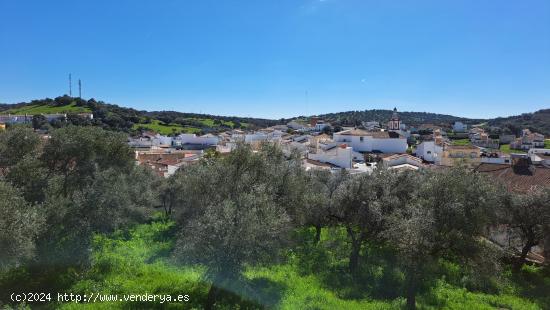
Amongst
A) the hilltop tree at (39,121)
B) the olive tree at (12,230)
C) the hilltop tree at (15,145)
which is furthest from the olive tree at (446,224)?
the hilltop tree at (39,121)

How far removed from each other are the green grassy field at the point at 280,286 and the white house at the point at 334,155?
137 feet

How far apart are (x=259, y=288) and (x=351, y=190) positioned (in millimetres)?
7432

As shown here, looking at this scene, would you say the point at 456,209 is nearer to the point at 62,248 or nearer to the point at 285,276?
the point at 285,276

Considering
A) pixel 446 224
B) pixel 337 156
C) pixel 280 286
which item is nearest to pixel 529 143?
pixel 337 156

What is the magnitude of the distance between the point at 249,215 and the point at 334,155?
177ft

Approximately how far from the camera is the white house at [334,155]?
6494 centimetres

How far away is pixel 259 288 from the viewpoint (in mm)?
18281

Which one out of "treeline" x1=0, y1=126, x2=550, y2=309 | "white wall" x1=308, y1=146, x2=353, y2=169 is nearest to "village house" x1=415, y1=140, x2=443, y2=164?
"white wall" x1=308, y1=146, x2=353, y2=169

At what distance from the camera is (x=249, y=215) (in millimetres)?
14727

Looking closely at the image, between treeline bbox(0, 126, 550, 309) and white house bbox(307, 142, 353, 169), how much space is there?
37862 millimetres

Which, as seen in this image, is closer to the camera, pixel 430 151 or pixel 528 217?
pixel 528 217

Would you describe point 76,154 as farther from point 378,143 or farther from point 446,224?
point 378,143

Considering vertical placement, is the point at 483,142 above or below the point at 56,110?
below

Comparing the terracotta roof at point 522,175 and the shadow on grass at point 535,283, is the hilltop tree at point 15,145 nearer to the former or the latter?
the shadow on grass at point 535,283
